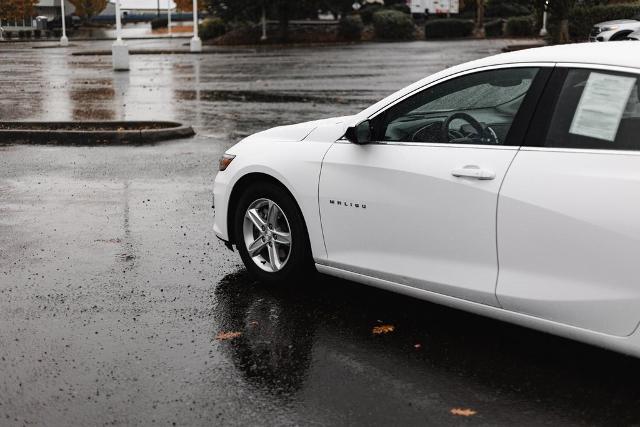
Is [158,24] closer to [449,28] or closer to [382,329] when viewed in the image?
[449,28]

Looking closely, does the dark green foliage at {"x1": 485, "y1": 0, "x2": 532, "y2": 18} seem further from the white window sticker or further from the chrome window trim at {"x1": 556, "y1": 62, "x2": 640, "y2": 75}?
the white window sticker

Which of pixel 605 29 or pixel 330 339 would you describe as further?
pixel 605 29

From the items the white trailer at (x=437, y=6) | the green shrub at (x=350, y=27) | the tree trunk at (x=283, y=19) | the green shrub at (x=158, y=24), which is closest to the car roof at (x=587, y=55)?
the tree trunk at (x=283, y=19)

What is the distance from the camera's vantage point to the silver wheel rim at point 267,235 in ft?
19.9

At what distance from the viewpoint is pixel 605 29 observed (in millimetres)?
28156

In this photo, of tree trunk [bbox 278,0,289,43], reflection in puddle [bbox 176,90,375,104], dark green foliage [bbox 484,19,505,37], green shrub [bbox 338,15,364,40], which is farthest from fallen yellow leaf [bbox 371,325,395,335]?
green shrub [bbox 338,15,364,40]

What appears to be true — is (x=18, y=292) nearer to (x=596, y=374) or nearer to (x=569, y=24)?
(x=596, y=374)

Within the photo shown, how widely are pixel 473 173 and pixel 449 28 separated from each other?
4980 cm

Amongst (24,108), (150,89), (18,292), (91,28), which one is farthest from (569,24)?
(91,28)

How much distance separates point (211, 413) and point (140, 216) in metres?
4.54

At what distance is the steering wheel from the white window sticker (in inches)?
20.0

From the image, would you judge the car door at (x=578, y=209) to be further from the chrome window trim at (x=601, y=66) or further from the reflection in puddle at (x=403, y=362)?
the reflection in puddle at (x=403, y=362)

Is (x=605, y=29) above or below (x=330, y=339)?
above

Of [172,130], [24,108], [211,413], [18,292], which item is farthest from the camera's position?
[24,108]
